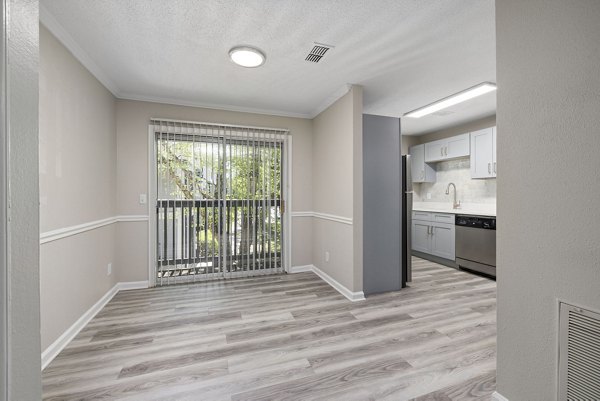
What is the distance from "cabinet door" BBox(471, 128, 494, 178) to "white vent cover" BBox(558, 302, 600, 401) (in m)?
3.48

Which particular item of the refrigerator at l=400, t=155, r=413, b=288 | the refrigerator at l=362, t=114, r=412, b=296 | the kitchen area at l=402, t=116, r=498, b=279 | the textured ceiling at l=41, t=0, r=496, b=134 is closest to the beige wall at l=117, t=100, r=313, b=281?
the textured ceiling at l=41, t=0, r=496, b=134

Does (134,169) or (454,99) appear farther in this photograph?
(454,99)

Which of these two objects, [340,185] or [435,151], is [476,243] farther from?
[340,185]

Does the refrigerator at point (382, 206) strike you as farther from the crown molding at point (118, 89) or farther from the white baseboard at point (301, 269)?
the white baseboard at point (301, 269)

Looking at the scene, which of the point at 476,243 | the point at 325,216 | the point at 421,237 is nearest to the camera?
the point at 325,216

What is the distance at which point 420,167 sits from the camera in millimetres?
5359

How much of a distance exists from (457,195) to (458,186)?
0.17 meters

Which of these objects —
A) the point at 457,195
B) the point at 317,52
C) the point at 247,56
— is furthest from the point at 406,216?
the point at 247,56

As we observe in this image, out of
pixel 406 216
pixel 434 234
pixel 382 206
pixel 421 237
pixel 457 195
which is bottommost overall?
pixel 421 237

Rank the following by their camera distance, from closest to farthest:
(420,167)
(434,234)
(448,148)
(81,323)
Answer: (81,323) → (434,234) → (448,148) → (420,167)

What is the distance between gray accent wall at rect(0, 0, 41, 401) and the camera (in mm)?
589

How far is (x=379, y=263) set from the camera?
3.14m

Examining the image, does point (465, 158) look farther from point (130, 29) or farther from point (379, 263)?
point (130, 29)

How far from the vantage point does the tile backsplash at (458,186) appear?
430 centimetres
